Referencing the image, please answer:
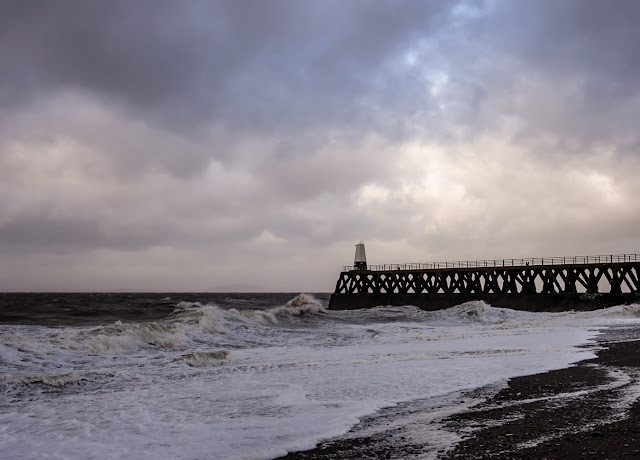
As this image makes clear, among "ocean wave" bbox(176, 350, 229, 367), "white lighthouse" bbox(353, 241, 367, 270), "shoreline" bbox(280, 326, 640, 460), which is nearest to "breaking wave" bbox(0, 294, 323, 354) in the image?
"ocean wave" bbox(176, 350, 229, 367)

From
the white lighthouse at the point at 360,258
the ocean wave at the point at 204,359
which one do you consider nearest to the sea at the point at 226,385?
the ocean wave at the point at 204,359

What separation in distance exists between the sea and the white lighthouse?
109 ft

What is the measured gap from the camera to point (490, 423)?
5.89 meters

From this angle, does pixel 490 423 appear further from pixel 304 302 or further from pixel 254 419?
pixel 304 302


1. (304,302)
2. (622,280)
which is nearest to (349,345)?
(622,280)

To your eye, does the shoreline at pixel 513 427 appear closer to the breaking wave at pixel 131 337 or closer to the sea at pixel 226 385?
the sea at pixel 226 385

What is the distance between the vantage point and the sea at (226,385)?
565 centimetres

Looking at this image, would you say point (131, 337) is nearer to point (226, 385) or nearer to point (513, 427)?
point (226, 385)

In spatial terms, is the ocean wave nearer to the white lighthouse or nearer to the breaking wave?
the breaking wave

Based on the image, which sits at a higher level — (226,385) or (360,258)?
(360,258)

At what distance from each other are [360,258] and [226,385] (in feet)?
143

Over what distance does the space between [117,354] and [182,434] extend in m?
9.09

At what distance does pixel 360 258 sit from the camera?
52344 millimetres

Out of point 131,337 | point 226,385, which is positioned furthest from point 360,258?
point 226,385
